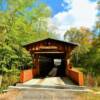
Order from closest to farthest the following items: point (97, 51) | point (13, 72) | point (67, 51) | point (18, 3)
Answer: point (67, 51) → point (13, 72) → point (18, 3) → point (97, 51)

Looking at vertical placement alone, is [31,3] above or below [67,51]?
above

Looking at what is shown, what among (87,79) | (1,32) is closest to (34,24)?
(1,32)

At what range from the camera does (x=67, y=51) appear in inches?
918

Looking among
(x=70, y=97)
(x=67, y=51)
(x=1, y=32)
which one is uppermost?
(x=1, y=32)

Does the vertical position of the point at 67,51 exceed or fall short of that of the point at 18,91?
it exceeds it

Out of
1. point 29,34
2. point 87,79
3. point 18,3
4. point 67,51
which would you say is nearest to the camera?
point 87,79

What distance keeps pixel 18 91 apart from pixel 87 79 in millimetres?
6446

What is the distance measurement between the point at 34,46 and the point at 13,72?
377 centimetres

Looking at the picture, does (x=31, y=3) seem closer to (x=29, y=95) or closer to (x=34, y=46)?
(x=34, y=46)

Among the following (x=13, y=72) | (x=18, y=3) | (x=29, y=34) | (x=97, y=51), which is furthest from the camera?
(x=97, y=51)

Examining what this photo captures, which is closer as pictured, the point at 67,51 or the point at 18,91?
the point at 18,91

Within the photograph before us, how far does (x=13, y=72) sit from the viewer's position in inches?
991

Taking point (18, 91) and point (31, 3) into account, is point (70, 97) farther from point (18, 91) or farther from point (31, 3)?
point (31, 3)

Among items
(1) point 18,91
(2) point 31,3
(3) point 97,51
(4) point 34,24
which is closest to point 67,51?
(1) point 18,91
